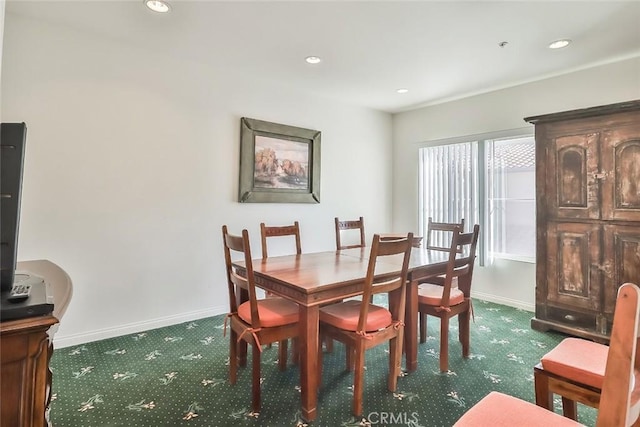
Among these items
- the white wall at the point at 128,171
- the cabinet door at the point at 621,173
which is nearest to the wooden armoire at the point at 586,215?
the cabinet door at the point at 621,173

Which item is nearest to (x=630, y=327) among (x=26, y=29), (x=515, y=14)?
(x=515, y=14)

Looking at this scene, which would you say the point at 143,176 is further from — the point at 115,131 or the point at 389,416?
the point at 389,416

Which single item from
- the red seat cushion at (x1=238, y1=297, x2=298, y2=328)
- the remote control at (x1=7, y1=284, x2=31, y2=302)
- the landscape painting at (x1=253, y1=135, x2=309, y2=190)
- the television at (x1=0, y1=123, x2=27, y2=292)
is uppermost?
the landscape painting at (x1=253, y1=135, x2=309, y2=190)

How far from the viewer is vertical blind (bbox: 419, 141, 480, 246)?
Result: 169 inches

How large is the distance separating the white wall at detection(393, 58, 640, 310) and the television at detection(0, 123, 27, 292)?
4350mm

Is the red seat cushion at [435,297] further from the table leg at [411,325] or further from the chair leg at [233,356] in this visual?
the chair leg at [233,356]

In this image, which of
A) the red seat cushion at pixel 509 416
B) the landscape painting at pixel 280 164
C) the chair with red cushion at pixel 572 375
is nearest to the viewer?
the red seat cushion at pixel 509 416

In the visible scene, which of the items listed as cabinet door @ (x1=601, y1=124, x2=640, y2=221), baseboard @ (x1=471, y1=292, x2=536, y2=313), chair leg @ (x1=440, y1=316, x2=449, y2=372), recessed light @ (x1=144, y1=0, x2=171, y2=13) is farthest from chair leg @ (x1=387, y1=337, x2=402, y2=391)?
recessed light @ (x1=144, y1=0, x2=171, y2=13)

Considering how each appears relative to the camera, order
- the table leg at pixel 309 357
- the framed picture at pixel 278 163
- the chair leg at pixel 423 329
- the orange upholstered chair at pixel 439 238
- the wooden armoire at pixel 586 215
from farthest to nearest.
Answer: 1. the framed picture at pixel 278 163
2. the chair leg at pixel 423 329
3. the orange upholstered chair at pixel 439 238
4. the wooden armoire at pixel 586 215
5. the table leg at pixel 309 357

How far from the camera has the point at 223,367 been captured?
2414 millimetres

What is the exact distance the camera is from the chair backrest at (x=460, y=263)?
2314 millimetres

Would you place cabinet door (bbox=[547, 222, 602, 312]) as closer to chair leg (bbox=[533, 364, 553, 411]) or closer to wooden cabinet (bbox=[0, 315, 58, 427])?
chair leg (bbox=[533, 364, 553, 411])

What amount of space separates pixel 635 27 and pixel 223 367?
4082 mm

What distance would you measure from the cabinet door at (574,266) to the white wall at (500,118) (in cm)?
74
